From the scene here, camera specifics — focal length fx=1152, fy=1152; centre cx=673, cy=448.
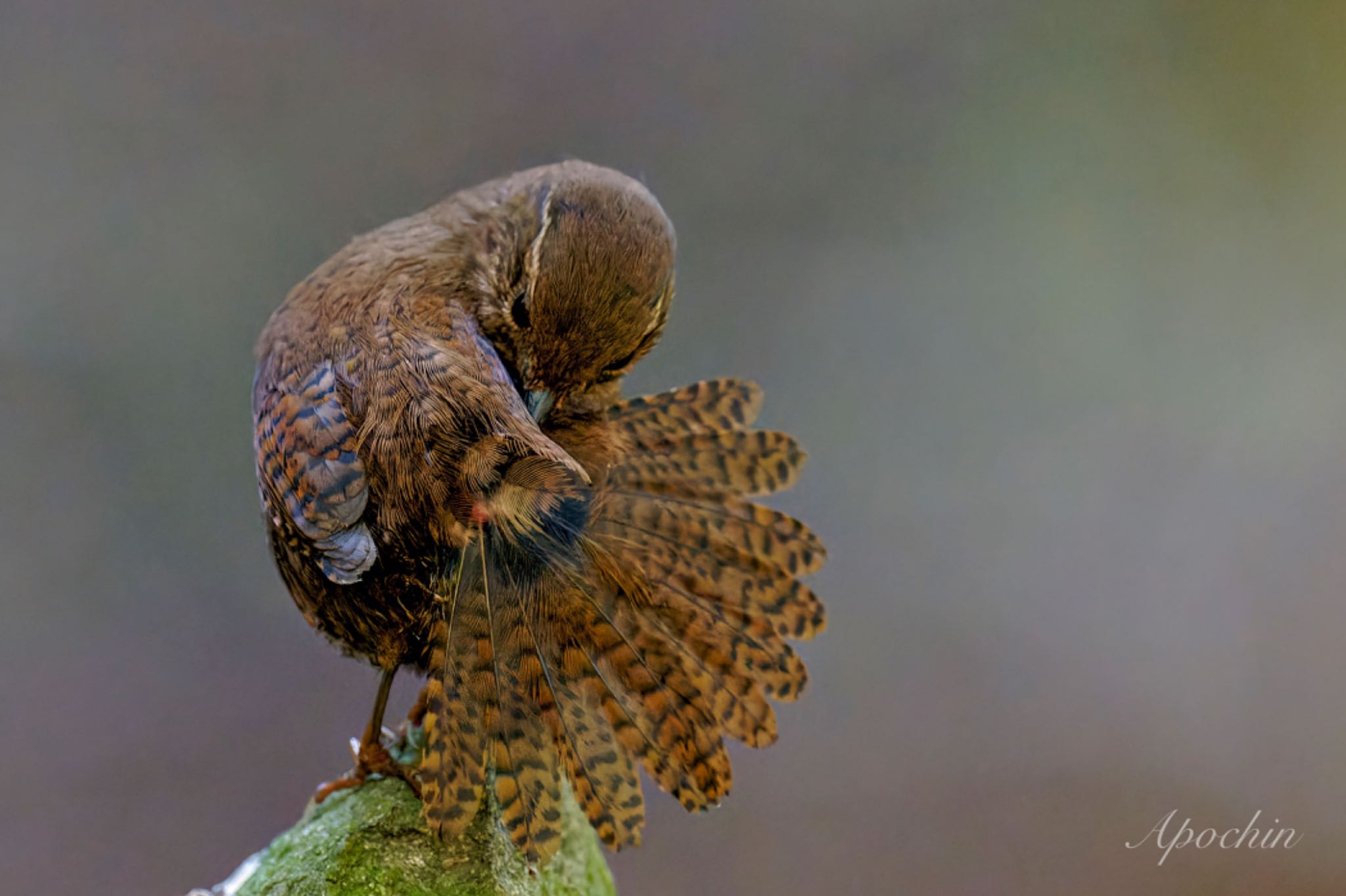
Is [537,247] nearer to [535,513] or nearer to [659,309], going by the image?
[659,309]

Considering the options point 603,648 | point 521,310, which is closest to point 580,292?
point 521,310

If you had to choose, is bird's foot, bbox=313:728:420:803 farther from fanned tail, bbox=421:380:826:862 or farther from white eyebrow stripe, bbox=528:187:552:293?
white eyebrow stripe, bbox=528:187:552:293

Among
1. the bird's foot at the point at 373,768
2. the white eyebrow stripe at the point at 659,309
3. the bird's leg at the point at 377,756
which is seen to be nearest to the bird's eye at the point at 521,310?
the white eyebrow stripe at the point at 659,309

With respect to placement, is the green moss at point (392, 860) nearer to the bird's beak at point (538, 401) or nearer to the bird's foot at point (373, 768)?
the bird's foot at point (373, 768)

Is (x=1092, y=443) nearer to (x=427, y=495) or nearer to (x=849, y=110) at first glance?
(x=849, y=110)

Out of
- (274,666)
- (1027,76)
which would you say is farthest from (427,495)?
(1027,76)

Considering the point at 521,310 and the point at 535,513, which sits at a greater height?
the point at 521,310
